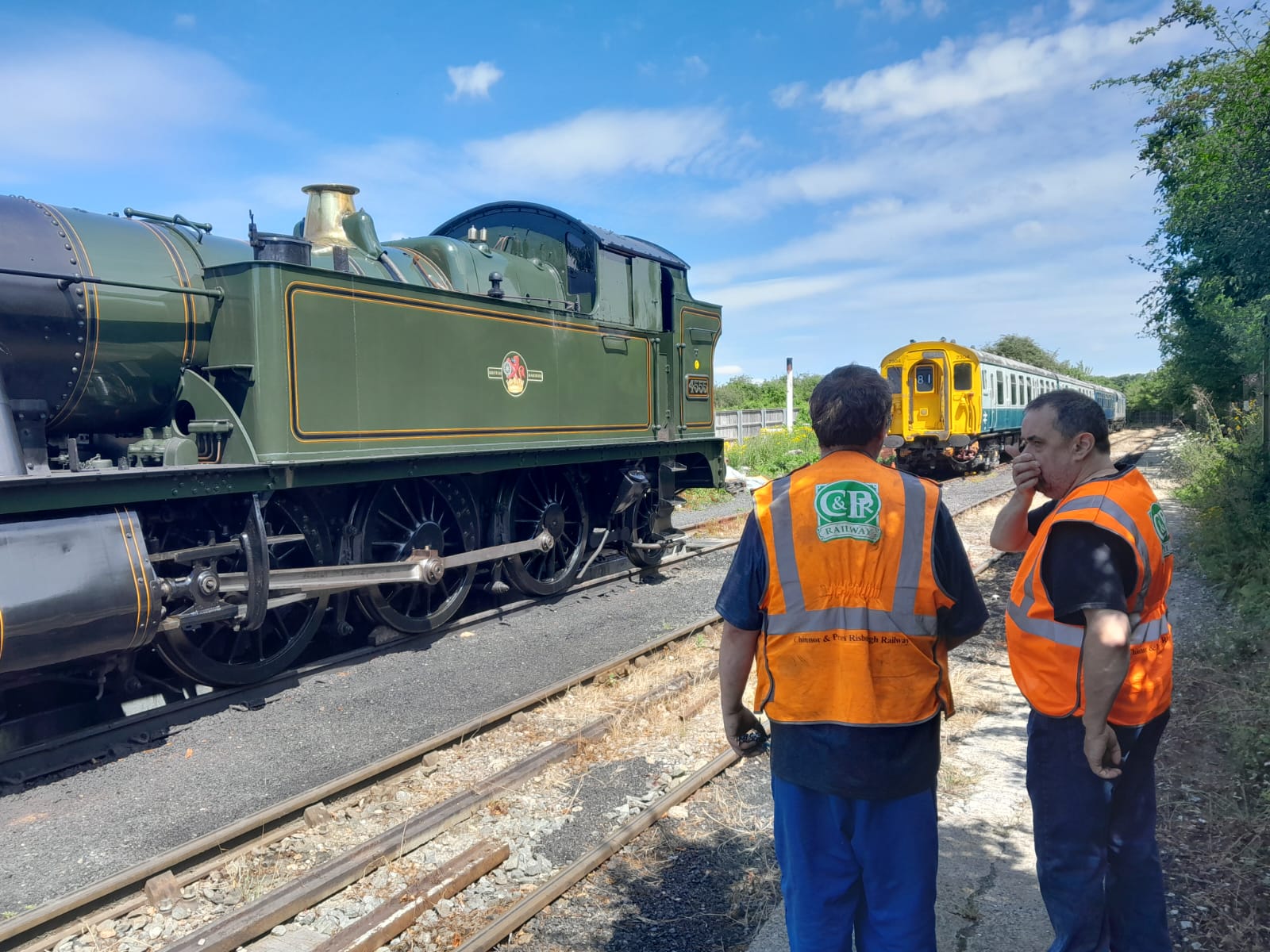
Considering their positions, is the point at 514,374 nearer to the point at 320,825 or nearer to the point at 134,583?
the point at 134,583

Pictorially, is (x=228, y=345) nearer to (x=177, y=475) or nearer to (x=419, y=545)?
(x=177, y=475)

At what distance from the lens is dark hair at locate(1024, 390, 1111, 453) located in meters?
2.45

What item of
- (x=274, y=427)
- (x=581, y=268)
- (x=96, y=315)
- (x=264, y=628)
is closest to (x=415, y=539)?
(x=264, y=628)

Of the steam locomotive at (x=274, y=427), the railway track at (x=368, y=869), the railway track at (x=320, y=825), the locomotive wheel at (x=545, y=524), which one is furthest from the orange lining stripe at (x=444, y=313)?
the railway track at (x=368, y=869)

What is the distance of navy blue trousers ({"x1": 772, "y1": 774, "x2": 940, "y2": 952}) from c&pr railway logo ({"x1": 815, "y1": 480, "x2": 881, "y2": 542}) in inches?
25.5

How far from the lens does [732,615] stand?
2197 mm

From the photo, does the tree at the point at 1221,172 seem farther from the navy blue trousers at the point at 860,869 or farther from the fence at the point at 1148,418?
the fence at the point at 1148,418

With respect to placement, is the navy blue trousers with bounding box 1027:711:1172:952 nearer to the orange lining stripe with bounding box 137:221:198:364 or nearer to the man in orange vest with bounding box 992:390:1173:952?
the man in orange vest with bounding box 992:390:1173:952

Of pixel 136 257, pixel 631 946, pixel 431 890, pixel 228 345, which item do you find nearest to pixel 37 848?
pixel 431 890

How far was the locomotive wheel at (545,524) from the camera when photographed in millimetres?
7555

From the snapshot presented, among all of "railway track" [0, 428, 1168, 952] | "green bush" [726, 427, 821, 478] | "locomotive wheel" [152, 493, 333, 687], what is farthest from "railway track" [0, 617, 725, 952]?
"green bush" [726, 427, 821, 478]

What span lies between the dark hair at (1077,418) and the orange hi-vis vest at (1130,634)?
5.2 inches

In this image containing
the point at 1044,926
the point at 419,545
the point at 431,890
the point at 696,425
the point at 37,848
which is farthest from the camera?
the point at 696,425

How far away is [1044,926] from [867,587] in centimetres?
169
